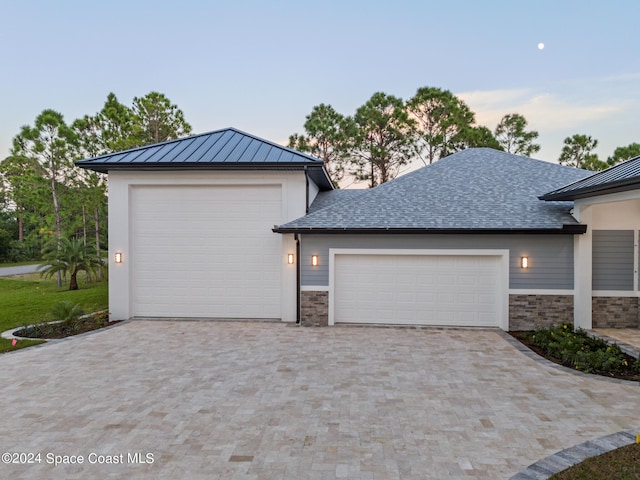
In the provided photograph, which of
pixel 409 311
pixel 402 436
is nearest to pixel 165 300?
pixel 409 311

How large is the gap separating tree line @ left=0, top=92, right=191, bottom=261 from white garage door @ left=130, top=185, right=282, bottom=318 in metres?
8.37

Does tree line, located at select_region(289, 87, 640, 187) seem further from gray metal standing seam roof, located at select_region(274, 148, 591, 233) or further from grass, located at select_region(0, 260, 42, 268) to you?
grass, located at select_region(0, 260, 42, 268)

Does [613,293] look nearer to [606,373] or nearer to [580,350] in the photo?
[580,350]

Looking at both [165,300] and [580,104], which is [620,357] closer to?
[165,300]

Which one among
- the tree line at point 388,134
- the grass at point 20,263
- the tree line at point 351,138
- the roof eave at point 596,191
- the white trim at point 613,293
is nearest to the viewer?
the roof eave at point 596,191

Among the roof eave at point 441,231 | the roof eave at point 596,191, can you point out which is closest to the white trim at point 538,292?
the roof eave at point 441,231

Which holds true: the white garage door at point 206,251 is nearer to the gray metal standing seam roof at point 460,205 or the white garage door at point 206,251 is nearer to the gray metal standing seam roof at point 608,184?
the gray metal standing seam roof at point 460,205

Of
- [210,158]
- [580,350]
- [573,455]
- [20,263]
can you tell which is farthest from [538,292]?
[20,263]

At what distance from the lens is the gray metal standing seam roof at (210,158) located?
9.95 meters

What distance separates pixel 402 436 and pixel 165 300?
8.35 meters

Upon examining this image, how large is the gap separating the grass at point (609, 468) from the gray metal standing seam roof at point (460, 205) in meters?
6.07

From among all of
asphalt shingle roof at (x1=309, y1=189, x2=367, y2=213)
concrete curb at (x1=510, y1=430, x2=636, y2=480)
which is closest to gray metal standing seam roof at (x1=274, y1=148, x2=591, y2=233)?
asphalt shingle roof at (x1=309, y1=189, x2=367, y2=213)

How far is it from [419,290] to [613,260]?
4930 mm

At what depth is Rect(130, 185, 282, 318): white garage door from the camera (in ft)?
Result: 33.7
